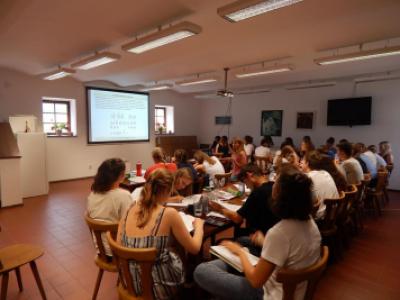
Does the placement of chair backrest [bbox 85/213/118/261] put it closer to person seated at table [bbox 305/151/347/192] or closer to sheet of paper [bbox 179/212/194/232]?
sheet of paper [bbox 179/212/194/232]

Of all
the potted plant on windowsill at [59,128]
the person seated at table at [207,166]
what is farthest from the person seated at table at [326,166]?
the potted plant on windowsill at [59,128]

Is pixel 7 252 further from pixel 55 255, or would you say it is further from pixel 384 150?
pixel 384 150

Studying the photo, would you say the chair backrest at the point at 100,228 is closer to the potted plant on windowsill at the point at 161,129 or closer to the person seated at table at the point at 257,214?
the person seated at table at the point at 257,214

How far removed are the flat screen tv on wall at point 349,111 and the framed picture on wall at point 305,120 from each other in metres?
0.51

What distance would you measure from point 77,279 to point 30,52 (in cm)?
409

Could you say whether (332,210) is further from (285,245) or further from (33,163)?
(33,163)

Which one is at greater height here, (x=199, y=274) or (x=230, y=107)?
(x=230, y=107)

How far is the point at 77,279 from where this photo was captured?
2539mm

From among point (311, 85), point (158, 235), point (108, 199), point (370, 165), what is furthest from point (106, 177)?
point (311, 85)

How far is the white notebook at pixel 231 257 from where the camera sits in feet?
5.13

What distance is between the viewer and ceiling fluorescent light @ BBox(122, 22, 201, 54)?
302 cm

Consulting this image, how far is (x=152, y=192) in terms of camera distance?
159cm

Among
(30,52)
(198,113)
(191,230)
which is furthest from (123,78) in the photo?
(191,230)

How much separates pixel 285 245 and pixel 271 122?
24.7ft
